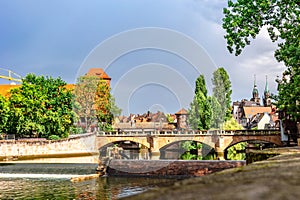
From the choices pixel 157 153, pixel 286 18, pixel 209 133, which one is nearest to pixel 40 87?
pixel 157 153

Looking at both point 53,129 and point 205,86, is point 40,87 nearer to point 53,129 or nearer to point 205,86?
point 53,129

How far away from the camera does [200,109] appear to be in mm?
55844

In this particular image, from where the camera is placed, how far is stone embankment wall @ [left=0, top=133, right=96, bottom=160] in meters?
43.8

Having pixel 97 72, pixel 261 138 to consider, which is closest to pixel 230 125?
pixel 261 138

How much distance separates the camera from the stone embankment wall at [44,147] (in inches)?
1722

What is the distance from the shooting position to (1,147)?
143 ft

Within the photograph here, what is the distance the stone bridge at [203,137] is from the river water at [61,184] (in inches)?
1039

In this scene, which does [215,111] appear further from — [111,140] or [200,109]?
[111,140]

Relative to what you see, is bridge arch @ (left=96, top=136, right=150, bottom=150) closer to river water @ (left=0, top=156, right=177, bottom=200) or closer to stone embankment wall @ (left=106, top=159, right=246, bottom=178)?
river water @ (left=0, top=156, right=177, bottom=200)

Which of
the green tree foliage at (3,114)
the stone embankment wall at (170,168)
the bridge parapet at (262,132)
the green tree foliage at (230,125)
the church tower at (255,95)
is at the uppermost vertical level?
the church tower at (255,95)

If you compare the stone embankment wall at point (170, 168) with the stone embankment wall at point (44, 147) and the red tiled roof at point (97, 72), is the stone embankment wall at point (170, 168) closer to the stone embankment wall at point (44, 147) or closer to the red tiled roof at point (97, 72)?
the stone embankment wall at point (44, 147)

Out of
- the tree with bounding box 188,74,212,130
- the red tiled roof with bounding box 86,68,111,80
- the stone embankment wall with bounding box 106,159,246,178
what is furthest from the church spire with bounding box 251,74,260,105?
the stone embankment wall with bounding box 106,159,246,178

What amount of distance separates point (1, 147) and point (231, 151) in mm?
34279

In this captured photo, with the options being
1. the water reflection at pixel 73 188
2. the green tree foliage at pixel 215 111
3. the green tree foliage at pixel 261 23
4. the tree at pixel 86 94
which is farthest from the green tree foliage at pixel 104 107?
the green tree foliage at pixel 261 23
